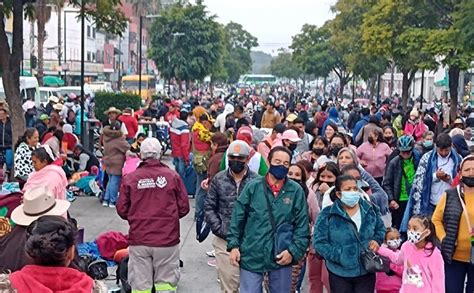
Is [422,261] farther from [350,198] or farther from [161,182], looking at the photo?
[161,182]

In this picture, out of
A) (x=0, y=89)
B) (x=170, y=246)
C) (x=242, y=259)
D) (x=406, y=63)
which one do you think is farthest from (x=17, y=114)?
(x=406, y=63)

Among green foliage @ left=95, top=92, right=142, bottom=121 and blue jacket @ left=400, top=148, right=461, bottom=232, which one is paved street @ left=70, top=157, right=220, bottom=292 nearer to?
blue jacket @ left=400, top=148, right=461, bottom=232

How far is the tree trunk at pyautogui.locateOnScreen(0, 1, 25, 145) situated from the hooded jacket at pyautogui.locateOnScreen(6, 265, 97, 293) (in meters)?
11.1

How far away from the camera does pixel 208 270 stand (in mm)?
10312

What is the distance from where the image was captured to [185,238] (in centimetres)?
1229

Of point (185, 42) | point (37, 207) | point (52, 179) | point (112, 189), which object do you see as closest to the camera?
point (37, 207)

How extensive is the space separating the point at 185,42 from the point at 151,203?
146ft

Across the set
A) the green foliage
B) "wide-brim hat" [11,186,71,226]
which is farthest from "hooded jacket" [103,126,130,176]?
the green foliage

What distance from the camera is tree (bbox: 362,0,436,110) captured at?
2781 cm

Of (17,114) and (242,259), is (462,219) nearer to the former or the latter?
(242,259)

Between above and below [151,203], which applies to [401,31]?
above

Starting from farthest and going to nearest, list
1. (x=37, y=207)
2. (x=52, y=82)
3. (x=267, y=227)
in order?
1. (x=52, y=82)
2. (x=267, y=227)
3. (x=37, y=207)

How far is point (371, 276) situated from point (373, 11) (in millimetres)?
26474

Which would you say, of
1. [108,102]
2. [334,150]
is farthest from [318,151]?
[108,102]
